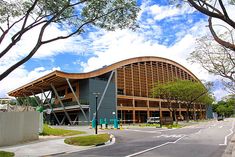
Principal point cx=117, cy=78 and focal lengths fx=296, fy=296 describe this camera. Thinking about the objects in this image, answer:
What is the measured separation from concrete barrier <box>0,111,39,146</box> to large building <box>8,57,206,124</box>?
36.5 meters

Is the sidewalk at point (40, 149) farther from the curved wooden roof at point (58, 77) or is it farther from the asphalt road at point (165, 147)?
the curved wooden roof at point (58, 77)

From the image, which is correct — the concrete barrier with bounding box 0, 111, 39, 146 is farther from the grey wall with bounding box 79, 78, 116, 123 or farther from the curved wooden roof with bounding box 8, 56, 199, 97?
the grey wall with bounding box 79, 78, 116, 123

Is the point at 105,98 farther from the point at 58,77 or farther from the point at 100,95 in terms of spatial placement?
the point at 58,77

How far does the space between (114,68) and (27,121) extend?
159 feet

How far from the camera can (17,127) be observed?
2134cm

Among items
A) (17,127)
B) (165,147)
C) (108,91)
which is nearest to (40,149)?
(17,127)

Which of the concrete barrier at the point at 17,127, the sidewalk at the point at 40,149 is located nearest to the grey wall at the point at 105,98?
the concrete barrier at the point at 17,127

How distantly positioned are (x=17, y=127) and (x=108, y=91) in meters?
47.4

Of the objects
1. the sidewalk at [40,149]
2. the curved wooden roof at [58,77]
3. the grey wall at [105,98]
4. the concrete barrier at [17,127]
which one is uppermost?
the curved wooden roof at [58,77]

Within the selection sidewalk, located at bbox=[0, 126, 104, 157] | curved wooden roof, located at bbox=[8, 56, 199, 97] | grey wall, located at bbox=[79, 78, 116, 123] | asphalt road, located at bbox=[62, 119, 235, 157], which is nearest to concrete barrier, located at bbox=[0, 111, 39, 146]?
sidewalk, located at bbox=[0, 126, 104, 157]

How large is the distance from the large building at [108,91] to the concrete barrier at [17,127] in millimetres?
36505

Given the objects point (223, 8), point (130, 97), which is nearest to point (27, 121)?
point (223, 8)

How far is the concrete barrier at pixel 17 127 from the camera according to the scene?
19.9m

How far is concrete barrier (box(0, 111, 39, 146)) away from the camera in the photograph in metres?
19.9
